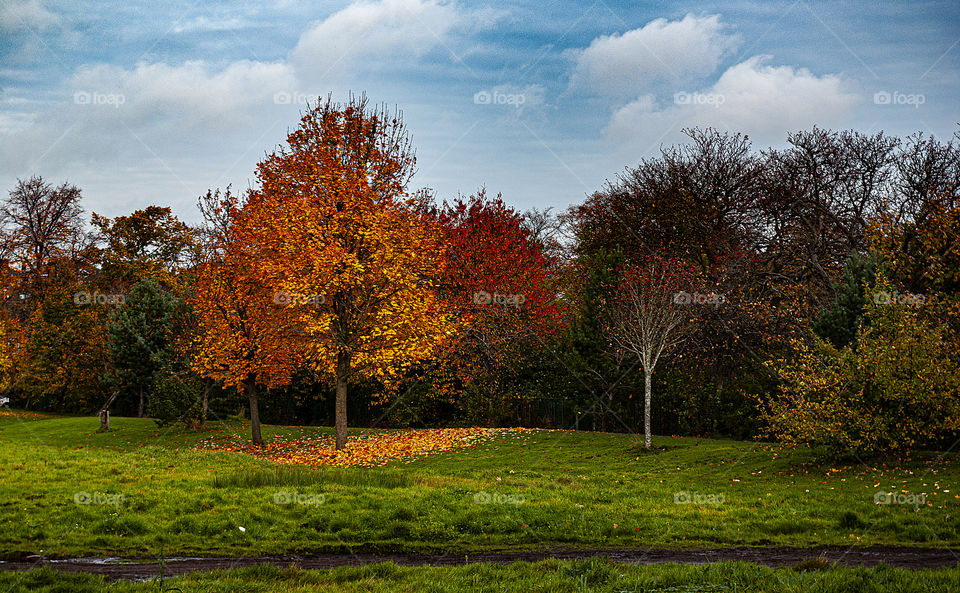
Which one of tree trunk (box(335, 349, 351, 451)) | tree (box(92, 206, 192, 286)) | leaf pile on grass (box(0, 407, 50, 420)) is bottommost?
leaf pile on grass (box(0, 407, 50, 420))

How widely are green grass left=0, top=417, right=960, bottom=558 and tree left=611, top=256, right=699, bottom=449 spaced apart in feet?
15.9

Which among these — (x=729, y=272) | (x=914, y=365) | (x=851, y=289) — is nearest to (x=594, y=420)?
(x=729, y=272)

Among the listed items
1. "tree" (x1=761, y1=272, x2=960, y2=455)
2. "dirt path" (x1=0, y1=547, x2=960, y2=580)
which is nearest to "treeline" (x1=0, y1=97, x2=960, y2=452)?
"tree" (x1=761, y1=272, x2=960, y2=455)

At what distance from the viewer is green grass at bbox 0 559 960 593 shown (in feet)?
23.6

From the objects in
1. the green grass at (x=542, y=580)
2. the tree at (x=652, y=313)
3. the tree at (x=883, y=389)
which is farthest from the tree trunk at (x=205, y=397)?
the tree at (x=883, y=389)

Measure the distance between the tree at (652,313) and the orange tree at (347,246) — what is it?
258 inches

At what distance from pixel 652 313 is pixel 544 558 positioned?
542 inches

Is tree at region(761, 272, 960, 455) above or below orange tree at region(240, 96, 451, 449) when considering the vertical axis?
below

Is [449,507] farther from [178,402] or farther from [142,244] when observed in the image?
[142,244]

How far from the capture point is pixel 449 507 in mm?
11344

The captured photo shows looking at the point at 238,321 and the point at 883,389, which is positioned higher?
the point at 238,321

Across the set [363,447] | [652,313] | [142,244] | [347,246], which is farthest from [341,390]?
[142,244]

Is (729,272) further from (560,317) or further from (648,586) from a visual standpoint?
(648,586)

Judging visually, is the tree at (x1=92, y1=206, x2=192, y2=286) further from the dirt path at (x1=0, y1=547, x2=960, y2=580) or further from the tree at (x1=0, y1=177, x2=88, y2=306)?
the dirt path at (x1=0, y1=547, x2=960, y2=580)
